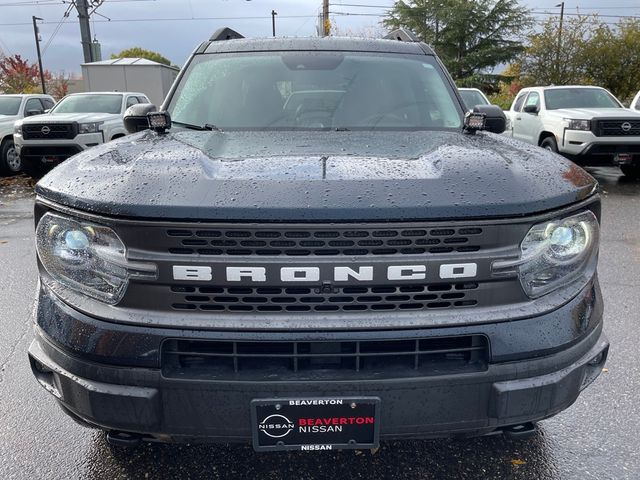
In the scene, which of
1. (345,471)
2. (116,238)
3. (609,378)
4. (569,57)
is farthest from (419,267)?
(569,57)

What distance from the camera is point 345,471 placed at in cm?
231

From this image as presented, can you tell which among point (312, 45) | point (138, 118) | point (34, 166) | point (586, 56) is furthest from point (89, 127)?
point (586, 56)

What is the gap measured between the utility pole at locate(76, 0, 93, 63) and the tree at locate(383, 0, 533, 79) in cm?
2246

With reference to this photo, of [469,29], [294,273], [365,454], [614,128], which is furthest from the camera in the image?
[469,29]

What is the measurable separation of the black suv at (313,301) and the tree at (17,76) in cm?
4409

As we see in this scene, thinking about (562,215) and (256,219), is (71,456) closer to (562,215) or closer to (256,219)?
(256,219)

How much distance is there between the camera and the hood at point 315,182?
163 centimetres

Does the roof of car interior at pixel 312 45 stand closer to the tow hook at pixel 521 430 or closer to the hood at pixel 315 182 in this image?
the hood at pixel 315 182

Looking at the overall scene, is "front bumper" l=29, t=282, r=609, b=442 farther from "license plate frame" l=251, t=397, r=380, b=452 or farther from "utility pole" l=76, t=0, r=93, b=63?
"utility pole" l=76, t=0, r=93, b=63

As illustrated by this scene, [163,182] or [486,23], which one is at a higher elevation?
[486,23]

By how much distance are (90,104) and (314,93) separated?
10.2 metres

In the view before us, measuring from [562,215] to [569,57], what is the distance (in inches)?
1198

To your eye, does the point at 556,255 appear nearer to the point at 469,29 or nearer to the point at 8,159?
the point at 8,159

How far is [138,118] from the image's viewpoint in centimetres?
325
